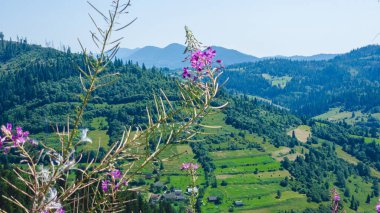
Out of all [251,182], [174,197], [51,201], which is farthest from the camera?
[251,182]

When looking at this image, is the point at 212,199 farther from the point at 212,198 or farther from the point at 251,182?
the point at 251,182

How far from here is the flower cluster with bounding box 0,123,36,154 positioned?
2502 millimetres

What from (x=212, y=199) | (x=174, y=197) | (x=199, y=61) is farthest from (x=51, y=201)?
(x=212, y=199)

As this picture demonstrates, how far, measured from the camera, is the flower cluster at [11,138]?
2.50m

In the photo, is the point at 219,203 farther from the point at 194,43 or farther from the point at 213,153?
the point at 194,43

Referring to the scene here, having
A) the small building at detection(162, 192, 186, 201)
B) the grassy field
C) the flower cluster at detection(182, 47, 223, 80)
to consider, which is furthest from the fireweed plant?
the grassy field

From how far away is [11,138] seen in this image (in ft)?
8.45

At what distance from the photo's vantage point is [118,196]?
10.1 ft

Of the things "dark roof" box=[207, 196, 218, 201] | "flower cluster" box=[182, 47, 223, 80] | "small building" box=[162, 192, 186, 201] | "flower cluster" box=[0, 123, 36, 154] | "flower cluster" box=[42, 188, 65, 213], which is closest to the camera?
"flower cluster" box=[42, 188, 65, 213]

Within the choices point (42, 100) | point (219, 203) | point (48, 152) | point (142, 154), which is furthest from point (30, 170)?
point (42, 100)

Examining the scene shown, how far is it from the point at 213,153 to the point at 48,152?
162 meters

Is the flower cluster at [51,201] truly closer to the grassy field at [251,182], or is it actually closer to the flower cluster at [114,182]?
the flower cluster at [114,182]

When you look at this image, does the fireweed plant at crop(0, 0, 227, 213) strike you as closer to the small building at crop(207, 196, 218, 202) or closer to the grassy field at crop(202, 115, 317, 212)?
the grassy field at crop(202, 115, 317, 212)

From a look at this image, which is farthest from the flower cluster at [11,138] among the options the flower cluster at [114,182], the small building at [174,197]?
the small building at [174,197]
